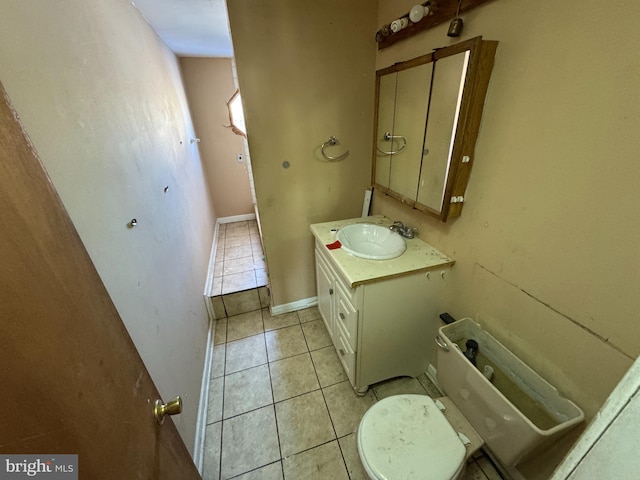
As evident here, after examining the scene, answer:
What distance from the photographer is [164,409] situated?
24.9 inches

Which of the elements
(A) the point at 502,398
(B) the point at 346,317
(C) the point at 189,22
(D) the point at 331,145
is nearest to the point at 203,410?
(B) the point at 346,317

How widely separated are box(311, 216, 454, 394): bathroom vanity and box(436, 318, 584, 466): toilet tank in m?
0.22

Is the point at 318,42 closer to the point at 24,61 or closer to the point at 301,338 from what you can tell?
the point at 24,61

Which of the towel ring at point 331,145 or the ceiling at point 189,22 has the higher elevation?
the ceiling at point 189,22

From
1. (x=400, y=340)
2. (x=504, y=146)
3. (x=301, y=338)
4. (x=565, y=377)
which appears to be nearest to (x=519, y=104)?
(x=504, y=146)

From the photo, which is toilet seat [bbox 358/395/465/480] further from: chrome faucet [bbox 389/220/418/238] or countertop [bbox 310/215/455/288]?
chrome faucet [bbox 389/220/418/238]

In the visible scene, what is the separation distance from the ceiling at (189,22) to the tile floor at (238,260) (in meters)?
1.86

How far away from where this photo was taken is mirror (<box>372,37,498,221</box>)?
976 millimetres

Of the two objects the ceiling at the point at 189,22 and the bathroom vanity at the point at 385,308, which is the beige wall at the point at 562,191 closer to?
the bathroom vanity at the point at 385,308

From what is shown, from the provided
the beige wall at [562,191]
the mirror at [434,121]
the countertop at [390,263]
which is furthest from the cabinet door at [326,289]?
the beige wall at [562,191]

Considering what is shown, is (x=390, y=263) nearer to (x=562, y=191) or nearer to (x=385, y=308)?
(x=385, y=308)

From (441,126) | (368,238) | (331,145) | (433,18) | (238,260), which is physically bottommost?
(238,260)

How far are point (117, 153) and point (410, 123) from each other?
52.2 inches

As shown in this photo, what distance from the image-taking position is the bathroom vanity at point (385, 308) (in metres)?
1.21
